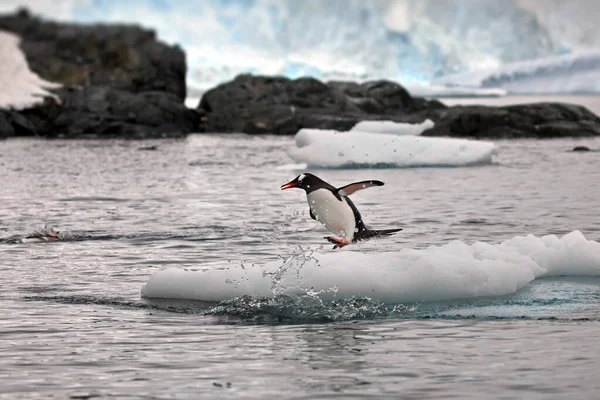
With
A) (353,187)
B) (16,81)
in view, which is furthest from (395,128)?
(16,81)

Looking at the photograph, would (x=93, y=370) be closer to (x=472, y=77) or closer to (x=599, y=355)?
(x=599, y=355)

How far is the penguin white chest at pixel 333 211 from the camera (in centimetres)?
1398

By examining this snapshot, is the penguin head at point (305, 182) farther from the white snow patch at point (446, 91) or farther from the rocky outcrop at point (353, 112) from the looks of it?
the white snow patch at point (446, 91)

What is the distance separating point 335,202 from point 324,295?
3006 millimetres

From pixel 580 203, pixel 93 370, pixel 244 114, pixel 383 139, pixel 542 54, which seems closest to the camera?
pixel 93 370

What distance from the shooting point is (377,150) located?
110 feet

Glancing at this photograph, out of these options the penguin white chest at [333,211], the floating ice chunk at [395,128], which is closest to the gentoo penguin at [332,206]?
the penguin white chest at [333,211]

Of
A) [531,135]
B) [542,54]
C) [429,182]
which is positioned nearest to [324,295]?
[429,182]

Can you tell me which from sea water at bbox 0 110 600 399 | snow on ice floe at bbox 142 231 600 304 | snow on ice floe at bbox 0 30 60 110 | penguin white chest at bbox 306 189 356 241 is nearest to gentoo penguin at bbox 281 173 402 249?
penguin white chest at bbox 306 189 356 241

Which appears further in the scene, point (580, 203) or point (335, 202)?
point (580, 203)

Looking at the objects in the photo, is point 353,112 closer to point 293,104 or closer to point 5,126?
point 293,104

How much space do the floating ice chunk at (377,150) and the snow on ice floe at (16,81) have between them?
30.3m

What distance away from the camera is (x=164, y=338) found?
31.4 feet

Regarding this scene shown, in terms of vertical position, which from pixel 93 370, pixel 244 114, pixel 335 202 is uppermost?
pixel 244 114
